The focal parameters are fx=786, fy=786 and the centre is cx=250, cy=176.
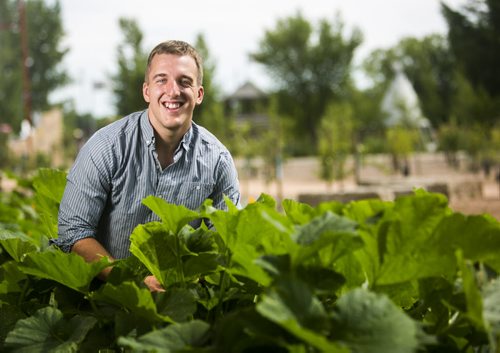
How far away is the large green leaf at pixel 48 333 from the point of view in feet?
4.01

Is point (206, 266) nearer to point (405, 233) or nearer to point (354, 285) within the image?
point (354, 285)

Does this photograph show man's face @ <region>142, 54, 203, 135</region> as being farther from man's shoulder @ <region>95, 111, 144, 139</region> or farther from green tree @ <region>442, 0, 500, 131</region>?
green tree @ <region>442, 0, 500, 131</region>

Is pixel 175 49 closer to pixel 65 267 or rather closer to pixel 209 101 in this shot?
pixel 65 267

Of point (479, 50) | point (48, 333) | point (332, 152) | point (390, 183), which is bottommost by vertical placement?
point (390, 183)

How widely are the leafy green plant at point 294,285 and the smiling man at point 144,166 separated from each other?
1.51 ft

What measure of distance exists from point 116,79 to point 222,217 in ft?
123

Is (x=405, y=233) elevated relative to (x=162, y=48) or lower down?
lower down

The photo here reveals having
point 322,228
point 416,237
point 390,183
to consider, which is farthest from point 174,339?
point 390,183

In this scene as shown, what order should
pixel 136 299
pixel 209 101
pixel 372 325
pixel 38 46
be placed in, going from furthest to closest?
pixel 38 46 → pixel 209 101 → pixel 136 299 → pixel 372 325

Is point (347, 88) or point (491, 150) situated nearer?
point (491, 150)

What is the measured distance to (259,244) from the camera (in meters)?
1.26

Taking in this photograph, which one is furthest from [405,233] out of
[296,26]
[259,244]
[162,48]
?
[296,26]

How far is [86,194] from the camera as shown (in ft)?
6.28

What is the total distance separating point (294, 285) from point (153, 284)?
0.47 metres
